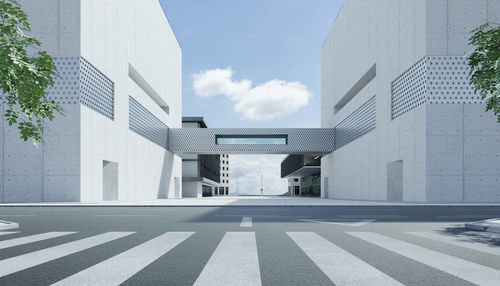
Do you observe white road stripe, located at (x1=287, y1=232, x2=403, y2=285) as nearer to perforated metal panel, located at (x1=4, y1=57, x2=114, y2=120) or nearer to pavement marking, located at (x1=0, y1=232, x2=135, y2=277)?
pavement marking, located at (x1=0, y1=232, x2=135, y2=277)

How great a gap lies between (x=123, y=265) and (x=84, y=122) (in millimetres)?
21388

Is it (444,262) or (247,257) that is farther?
(247,257)

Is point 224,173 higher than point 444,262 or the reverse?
the reverse

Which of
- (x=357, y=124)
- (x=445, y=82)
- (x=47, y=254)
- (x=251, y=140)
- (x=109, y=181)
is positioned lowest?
(x=109, y=181)

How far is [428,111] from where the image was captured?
2366 centimetres

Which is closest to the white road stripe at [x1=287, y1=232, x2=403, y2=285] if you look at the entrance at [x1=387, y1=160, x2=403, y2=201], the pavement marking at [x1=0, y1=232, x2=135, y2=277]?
the pavement marking at [x1=0, y1=232, x2=135, y2=277]

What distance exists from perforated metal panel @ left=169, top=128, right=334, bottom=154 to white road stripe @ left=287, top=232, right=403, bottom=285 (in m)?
36.6

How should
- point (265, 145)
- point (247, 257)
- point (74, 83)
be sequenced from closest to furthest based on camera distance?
point (247, 257) < point (74, 83) < point (265, 145)

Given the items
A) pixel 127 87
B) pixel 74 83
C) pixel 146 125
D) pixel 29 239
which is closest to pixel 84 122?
pixel 74 83

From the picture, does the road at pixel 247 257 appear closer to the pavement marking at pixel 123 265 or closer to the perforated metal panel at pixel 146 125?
the pavement marking at pixel 123 265

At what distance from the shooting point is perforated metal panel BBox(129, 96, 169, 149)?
33531mm

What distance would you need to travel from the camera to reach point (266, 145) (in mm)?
43562

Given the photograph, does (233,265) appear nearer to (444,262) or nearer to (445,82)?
(444,262)

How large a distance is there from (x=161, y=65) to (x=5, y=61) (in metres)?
36.9
